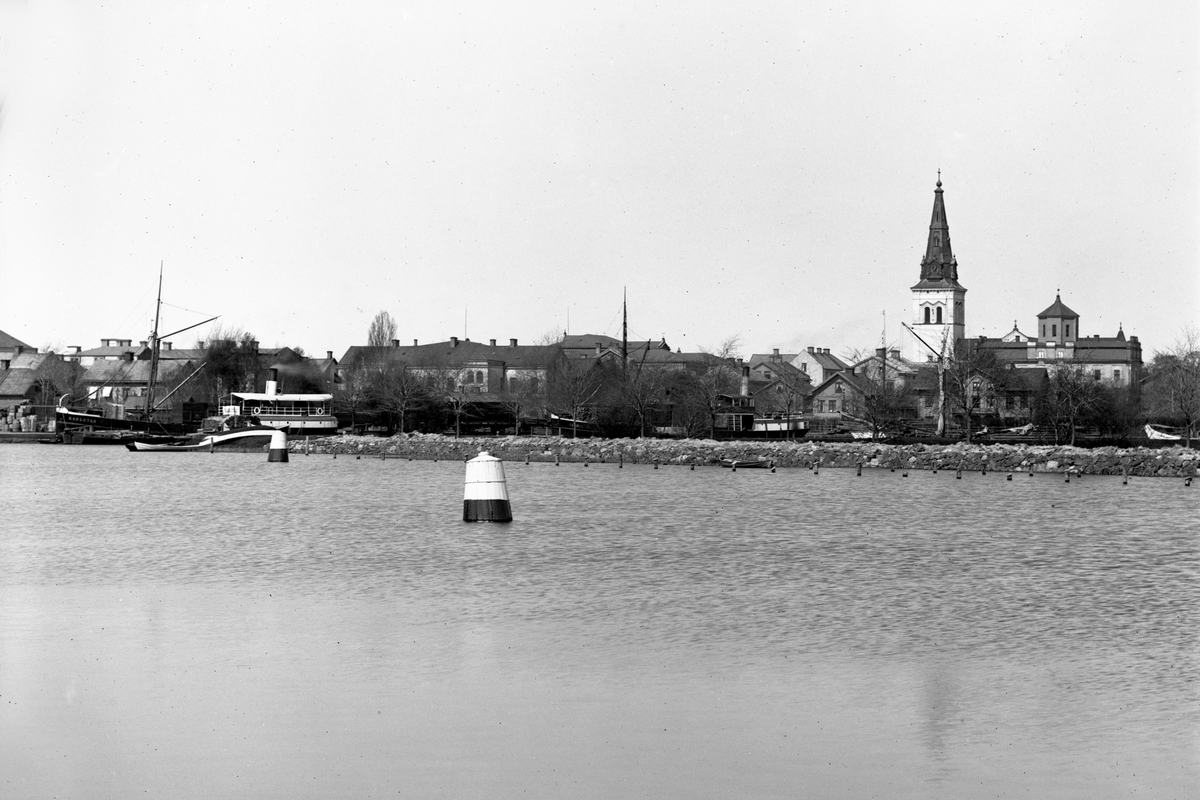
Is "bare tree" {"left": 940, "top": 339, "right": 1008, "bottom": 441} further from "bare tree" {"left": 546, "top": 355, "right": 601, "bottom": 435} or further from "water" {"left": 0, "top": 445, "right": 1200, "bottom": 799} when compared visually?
"water" {"left": 0, "top": 445, "right": 1200, "bottom": 799}

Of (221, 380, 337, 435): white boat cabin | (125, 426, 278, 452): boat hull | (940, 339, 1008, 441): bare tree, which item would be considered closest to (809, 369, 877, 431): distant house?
(940, 339, 1008, 441): bare tree

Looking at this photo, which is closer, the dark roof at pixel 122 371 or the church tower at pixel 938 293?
the dark roof at pixel 122 371

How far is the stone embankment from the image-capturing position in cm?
5631

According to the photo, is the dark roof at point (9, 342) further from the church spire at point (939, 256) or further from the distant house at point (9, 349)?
the church spire at point (939, 256)

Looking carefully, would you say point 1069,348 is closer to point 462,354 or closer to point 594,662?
point 462,354

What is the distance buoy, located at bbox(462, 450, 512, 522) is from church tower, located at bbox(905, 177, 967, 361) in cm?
14632

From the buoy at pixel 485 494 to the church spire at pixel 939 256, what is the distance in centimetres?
14871

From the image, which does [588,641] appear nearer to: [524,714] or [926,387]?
[524,714]

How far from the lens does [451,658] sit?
36.9ft

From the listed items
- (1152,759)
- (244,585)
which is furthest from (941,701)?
(244,585)

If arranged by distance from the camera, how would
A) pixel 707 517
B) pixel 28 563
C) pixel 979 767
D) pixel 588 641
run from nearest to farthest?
pixel 979 767
pixel 588 641
pixel 28 563
pixel 707 517

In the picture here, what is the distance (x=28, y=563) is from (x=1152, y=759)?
14.9 metres

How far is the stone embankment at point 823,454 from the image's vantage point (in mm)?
56312

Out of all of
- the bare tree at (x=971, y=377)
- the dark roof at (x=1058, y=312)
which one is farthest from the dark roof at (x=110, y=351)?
the dark roof at (x=1058, y=312)
